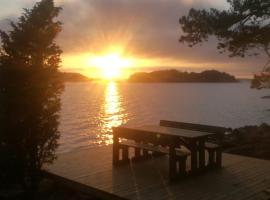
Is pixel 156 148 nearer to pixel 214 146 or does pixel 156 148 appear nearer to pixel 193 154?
pixel 193 154

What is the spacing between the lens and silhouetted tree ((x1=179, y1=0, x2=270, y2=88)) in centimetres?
1102

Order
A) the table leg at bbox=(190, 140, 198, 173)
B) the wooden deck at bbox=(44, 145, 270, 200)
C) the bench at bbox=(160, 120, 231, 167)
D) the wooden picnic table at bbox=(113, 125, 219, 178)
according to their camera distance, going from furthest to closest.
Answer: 1. the bench at bbox=(160, 120, 231, 167)
2. the table leg at bbox=(190, 140, 198, 173)
3. the wooden picnic table at bbox=(113, 125, 219, 178)
4. the wooden deck at bbox=(44, 145, 270, 200)

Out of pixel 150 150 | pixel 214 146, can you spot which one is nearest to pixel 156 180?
pixel 150 150

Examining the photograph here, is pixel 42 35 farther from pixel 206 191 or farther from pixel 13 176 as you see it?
pixel 206 191

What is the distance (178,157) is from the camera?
28.0 ft

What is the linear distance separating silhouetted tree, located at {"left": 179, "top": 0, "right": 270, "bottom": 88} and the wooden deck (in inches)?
143

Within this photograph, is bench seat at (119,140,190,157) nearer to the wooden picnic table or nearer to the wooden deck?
the wooden picnic table

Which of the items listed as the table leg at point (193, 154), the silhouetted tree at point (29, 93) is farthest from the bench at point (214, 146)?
the silhouetted tree at point (29, 93)

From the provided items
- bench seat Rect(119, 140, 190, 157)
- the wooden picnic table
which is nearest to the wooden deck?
the wooden picnic table

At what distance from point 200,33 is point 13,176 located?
7.14m

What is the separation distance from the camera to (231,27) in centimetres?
1144

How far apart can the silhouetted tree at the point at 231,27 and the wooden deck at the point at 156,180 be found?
363 cm

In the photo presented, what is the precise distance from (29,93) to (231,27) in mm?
6684

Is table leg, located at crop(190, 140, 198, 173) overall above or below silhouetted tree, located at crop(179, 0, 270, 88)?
below
